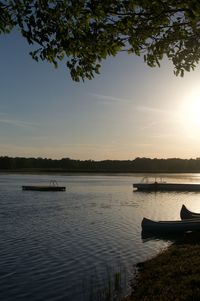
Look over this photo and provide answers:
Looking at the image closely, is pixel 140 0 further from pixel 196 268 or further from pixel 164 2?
pixel 196 268

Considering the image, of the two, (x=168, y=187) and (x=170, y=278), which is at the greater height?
(x=168, y=187)

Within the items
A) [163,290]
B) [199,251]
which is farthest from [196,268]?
[199,251]

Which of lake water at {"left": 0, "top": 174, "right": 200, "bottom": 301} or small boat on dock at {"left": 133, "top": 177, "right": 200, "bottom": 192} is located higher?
small boat on dock at {"left": 133, "top": 177, "right": 200, "bottom": 192}

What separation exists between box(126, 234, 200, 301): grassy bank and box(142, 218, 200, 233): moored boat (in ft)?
28.2

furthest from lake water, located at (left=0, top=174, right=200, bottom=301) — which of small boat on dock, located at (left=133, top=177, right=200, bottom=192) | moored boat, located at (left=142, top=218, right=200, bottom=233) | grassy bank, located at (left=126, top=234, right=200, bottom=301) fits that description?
small boat on dock, located at (left=133, top=177, right=200, bottom=192)

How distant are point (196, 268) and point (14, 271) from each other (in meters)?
9.40

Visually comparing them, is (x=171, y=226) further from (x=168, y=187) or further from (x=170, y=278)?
(x=168, y=187)

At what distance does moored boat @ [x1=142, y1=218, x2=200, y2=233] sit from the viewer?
110 ft

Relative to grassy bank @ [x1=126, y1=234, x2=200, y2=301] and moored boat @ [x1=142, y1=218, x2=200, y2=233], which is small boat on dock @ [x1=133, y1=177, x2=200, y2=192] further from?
grassy bank @ [x1=126, y1=234, x2=200, y2=301]

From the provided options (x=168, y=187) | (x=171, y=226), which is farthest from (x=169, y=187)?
(x=171, y=226)

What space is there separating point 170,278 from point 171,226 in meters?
16.2

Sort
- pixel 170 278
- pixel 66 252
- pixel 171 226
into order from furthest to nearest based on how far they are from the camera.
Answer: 1. pixel 171 226
2. pixel 66 252
3. pixel 170 278

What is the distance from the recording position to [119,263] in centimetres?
2381

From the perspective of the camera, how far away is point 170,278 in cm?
1814
